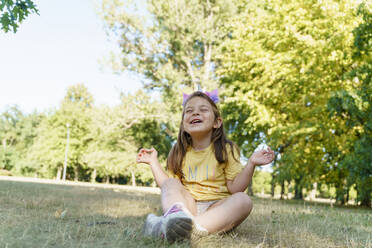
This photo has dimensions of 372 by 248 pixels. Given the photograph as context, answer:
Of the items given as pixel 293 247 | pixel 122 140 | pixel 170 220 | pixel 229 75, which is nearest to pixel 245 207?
pixel 293 247

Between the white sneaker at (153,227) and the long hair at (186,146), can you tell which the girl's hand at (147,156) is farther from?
the white sneaker at (153,227)

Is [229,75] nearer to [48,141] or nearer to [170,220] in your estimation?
[170,220]

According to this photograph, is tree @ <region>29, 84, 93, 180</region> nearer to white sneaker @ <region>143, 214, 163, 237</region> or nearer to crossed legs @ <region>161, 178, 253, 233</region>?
crossed legs @ <region>161, 178, 253, 233</region>

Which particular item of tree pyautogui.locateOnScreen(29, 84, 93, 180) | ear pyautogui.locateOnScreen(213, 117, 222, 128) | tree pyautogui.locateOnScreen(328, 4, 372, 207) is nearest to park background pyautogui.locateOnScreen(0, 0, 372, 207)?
tree pyautogui.locateOnScreen(328, 4, 372, 207)

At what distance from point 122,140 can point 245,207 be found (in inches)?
979

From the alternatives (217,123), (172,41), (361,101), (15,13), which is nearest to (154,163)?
(217,123)

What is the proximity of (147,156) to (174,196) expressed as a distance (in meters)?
0.77

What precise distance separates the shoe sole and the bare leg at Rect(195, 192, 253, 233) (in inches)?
11.4

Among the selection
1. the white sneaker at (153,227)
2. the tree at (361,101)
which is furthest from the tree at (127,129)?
the white sneaker at (153,227)

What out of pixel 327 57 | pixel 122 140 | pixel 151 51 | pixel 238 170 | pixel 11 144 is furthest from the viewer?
pixel 11 144

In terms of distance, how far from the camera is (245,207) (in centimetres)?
266

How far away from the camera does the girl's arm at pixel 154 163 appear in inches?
125

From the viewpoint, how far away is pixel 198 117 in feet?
10.4

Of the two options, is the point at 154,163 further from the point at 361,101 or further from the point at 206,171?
the point at 361,101
